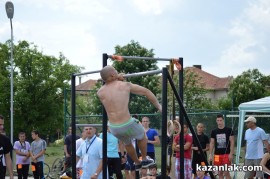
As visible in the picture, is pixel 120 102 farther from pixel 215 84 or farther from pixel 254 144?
pixel 215 84

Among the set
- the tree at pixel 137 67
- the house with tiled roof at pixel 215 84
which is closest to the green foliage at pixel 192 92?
the tree at pixel 137 67

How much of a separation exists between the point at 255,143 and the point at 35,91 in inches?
1296

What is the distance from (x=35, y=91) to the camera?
146 feet

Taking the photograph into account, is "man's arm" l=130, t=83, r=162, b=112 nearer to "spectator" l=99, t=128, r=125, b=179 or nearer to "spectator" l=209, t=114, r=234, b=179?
"spectator" l=99, t=128, r=125, b=179

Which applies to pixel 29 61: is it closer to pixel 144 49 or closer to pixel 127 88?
pixel 144 49

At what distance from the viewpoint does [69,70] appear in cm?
4716

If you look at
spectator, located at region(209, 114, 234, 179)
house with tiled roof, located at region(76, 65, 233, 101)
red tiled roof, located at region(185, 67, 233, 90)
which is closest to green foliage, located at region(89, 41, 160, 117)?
spectator, located at region(209, 114, 234, 179)

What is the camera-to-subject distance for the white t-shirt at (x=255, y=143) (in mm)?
13125

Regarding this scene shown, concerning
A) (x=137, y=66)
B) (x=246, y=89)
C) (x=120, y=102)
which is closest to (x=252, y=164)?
(x=120, y=102)

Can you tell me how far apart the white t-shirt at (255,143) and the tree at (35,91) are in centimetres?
3179

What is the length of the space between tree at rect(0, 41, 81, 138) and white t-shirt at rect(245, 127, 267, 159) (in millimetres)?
31791

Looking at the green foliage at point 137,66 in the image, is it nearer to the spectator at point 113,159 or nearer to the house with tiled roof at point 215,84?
the spectator at point 113,159

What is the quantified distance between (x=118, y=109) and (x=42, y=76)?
1515 inches

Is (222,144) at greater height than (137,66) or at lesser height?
lesser
